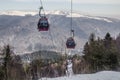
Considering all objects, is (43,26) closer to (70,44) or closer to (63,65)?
(70,44)

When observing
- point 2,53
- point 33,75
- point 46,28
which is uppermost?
point 46,28

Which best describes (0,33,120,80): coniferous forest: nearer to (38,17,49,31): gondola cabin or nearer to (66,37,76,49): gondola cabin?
(66,37,76,49): gondola cabin

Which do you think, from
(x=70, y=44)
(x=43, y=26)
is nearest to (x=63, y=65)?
(x=70, y=44)

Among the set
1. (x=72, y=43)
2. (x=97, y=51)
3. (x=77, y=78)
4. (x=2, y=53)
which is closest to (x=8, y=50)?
(x=2, y=53)

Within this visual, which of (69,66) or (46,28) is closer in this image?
(46,28)

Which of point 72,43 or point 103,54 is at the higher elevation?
point 72,43

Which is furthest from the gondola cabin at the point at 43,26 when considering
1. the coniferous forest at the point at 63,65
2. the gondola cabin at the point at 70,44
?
the gondola cabin at the point at 70,44

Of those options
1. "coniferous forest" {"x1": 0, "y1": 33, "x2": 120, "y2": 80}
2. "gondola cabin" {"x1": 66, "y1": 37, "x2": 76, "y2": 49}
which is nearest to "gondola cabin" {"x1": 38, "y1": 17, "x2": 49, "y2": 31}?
"coniferous forest" {"x1": 0, "y1": 33, "x2": 120, "y2": 80}

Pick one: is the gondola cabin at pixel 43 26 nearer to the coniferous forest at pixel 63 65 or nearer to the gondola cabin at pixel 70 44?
the coniferous forest at pixel 63 65

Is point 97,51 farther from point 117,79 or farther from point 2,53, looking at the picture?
point 117,79

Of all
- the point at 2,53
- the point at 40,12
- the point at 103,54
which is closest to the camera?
the point at 40,12

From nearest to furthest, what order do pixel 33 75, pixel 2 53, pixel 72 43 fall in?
pixel 33 75, pixel 72 43, pixel 2 53
